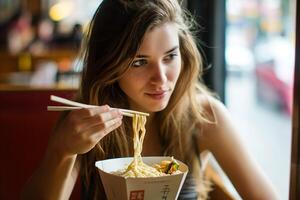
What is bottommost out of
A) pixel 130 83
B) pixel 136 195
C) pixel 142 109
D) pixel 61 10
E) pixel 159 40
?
pixel 136 195

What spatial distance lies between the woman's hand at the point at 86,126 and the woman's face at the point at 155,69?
0.73 ft

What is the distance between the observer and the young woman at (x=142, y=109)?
3.76 feet

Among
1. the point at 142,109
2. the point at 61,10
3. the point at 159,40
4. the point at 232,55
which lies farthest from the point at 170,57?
the point at 61,10

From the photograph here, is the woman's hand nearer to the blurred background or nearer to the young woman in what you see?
the young woman

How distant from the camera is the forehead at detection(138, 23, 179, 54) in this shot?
4.18ft

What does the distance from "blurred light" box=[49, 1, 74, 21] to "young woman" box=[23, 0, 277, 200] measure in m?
6.40

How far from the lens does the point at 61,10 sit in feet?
25.5

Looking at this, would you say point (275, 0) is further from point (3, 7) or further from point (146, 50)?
point (3, 7)

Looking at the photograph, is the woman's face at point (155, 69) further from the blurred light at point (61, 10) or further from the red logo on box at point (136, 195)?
the blurred light at point (61, 10)

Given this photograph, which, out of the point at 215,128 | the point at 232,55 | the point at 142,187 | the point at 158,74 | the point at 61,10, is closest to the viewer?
the point at 142,187

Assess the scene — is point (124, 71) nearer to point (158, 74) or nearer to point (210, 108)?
point (158, 74)

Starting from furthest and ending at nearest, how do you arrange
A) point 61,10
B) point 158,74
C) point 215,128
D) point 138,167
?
point 61,10, point 215,128, point 158,74, point 138,167

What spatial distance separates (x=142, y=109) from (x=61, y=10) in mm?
6703

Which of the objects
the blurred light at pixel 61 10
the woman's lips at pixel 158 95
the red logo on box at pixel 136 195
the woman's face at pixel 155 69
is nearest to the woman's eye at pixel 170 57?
the woman's face at pixel 155 69
